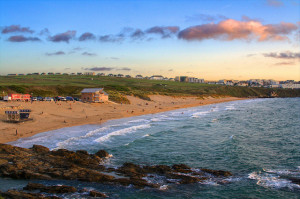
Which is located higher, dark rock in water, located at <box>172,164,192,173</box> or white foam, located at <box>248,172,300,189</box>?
dark rock in water, located at <box>172,164,192,173</box>

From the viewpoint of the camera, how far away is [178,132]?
37000 mm

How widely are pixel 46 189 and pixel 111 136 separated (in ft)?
57.7

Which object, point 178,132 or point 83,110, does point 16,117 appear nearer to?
point 83,110

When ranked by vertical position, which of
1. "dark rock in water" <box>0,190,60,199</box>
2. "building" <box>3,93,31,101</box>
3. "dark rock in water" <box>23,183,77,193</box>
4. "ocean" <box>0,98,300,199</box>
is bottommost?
"ocean" <box>0,98,300,199</box>

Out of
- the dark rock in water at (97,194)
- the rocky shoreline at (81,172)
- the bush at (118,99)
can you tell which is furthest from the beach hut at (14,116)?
the bush at (118,99)

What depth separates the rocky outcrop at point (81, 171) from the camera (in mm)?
17562

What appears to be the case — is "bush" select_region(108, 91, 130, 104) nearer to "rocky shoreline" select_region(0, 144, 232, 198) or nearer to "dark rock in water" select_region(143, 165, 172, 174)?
"rocky shoreline" select_region(0, 144, 232, 198)

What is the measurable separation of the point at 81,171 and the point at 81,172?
0.16m

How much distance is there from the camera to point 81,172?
18562 mm

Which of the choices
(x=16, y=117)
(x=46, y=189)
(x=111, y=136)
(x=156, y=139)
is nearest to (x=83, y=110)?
(x=16, y=117)

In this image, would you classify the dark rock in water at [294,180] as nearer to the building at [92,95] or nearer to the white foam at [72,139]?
the white foam at [72,139]

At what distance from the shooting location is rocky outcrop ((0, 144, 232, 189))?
1756 cm

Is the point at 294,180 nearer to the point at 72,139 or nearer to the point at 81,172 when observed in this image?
the point at 81,172

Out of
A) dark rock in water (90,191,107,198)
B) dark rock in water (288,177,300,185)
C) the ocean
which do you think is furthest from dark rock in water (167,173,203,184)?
dark rock in water (288,177,300,185)
